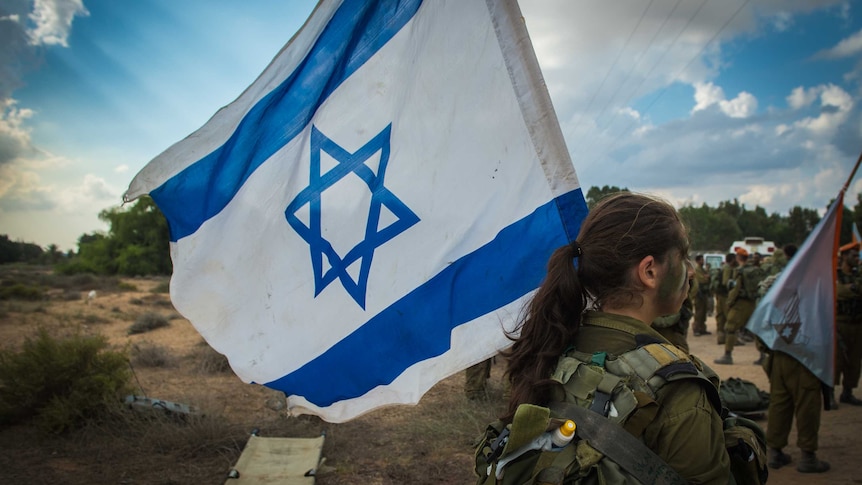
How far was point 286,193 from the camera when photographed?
258cm

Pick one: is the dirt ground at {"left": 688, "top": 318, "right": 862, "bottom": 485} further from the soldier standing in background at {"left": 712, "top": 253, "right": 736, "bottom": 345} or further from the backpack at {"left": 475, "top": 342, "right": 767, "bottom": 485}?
the backpack at {"left": 475, "top": 342, "right": 767, "bottom": 485}

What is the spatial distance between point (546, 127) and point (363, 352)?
125 cm

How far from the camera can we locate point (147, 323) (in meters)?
13.4

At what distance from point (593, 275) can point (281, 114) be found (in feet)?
5.92

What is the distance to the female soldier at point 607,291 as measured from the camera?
1.40 meters

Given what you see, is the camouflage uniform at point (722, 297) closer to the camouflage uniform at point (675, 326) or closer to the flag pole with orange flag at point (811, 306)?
the camouflage uniform at point (675, 326)

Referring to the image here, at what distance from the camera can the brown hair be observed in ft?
4.74

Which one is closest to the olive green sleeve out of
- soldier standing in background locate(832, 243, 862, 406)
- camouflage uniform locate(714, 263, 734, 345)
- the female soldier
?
the female soldier

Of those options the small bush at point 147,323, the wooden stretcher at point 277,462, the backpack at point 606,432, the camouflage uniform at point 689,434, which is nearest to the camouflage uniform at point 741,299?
the wooden stretcher at point 277,462

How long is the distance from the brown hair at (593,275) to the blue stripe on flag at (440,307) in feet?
1.73

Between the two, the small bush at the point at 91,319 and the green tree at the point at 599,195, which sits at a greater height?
the green tree at the point at 599,195

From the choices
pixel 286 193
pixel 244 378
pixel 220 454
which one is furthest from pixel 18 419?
pixel 286 193

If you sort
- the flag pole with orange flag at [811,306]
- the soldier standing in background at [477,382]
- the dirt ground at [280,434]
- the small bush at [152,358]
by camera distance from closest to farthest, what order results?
the flag pole with orange flag at [811,306]
the dirt ground at [280,434]
the soldier standing in background at [477,382]
the small bush at [152,358]

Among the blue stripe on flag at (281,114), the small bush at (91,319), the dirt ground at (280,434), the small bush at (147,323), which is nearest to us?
the blue stripe on flag at (281,114)
